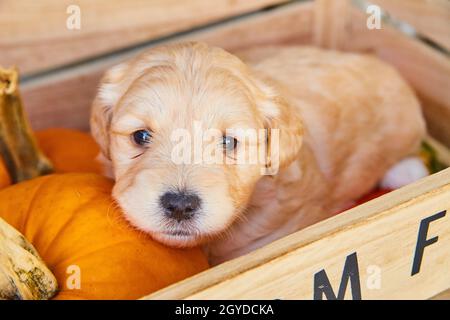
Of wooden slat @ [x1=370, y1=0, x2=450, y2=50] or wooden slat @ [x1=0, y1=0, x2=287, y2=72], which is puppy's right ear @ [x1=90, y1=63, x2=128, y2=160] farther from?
wooden slat @ [x1=370, y1=0, x2=450, y2=50]

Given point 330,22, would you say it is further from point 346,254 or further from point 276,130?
point 346,254

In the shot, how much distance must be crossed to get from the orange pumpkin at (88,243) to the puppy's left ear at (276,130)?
354 millimetres

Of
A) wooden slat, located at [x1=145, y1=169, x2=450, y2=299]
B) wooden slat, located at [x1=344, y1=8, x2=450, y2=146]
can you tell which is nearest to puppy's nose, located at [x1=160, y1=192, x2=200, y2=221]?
wooden slat, located at [x1=145, y1=169, x2=450, y2=299]

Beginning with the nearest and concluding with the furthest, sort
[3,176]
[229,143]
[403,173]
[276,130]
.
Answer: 1. [229,143]
2. [276,130]
3. [3,176]
4. [403,173]

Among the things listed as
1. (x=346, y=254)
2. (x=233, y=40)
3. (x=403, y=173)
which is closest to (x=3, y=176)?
(x=346, y=254)

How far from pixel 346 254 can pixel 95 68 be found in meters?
1.65

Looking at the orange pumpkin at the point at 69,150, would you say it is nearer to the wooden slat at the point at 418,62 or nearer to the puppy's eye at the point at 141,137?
the puppy's eye at the point at 141,137

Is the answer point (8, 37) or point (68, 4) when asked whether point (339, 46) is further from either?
point (8, 37)

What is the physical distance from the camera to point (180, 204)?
188 centimetres

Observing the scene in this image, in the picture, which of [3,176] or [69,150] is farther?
[69,150]

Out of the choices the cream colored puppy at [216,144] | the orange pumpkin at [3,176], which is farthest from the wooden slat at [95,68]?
the orange pumpkin at [3,176]

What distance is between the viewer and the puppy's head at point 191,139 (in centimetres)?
192
